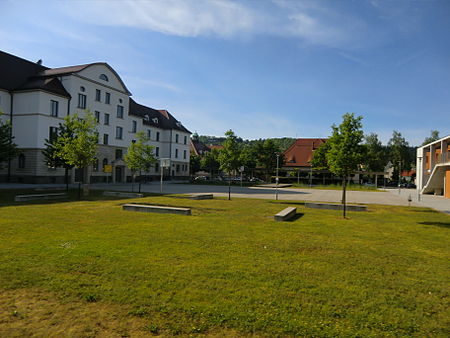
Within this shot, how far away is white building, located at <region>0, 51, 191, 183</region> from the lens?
34.8 meters

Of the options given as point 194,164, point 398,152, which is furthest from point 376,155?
point 194,164

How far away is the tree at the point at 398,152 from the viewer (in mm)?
75062

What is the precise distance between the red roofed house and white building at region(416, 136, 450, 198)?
26.8 meters

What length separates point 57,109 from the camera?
36.8 metres

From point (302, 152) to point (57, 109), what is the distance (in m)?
53.9

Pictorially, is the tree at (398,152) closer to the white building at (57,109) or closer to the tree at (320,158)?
the tree at (320,158)

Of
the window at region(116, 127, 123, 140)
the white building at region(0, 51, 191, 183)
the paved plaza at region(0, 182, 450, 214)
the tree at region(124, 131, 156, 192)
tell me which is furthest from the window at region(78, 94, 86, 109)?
the tree at region(124, 131, 156, 192)

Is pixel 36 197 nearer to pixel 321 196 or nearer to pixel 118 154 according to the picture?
pixel 321 196

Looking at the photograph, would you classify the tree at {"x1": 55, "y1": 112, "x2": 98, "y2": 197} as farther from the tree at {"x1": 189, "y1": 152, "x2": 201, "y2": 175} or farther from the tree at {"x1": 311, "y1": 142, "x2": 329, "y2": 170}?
the tree at {"x1": 189, "y1": 152, "x2": 201, "y2": 175}

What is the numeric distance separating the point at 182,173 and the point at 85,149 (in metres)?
45.7

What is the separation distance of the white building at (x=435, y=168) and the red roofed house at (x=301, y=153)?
87.8ft

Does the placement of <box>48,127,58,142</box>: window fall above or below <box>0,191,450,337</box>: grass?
above

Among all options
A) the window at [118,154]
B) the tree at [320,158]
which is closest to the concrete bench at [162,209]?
→ the window at [118,154]

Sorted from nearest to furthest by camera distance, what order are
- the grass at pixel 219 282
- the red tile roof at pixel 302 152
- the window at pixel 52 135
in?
the grass at pixel 219 282 → the window at pixel 52 135 → the red tile roof at pixel 302 152
